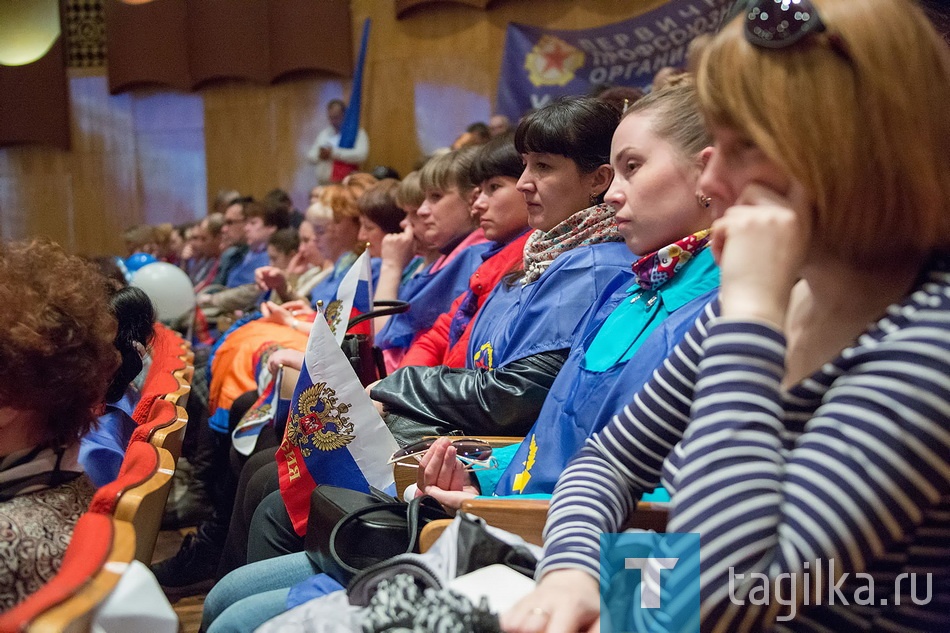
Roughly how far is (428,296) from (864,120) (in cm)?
226

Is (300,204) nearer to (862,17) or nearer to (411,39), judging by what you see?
(411,39)

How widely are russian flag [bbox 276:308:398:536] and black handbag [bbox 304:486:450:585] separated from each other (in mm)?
326

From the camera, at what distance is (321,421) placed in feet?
6.33

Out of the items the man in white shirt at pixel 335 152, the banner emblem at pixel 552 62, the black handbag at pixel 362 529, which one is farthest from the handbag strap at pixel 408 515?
the man in white shirt at pixel 335 152

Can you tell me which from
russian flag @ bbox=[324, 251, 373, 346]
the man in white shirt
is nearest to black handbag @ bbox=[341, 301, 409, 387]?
russian flag @ bbox=[324, 251, 373, 346]

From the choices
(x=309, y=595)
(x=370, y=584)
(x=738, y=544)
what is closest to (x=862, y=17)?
(x=738, y=544)

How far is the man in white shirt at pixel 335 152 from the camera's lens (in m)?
8.01

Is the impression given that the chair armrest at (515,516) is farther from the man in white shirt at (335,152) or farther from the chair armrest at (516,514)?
the man in white shirt at (335,152)

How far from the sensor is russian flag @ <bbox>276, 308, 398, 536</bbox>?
6.25 ft

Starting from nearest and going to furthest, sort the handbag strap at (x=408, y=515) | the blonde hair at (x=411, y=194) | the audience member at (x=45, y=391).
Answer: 1. the audience member at (x=45, y=391)
2. the handbag strap at (x=408, y=515)
3. the blonde hair at (x=411, y=194)

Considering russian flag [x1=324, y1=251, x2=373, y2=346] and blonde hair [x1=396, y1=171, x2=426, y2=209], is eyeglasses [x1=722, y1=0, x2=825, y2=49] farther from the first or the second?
blonde hair [x1=396, y1=171, x2=426, y2=209]

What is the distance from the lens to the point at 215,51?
28.7ft

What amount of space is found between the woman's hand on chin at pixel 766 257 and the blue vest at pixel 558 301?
91 centimetres

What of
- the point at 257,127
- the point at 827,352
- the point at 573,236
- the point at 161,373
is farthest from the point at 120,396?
the point at 257,127
